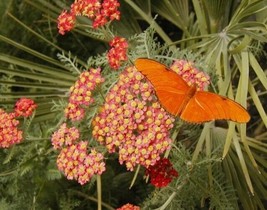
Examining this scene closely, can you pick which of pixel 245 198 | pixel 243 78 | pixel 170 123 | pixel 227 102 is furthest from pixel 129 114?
pixel 245 198

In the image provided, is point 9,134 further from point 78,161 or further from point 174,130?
point 174,130

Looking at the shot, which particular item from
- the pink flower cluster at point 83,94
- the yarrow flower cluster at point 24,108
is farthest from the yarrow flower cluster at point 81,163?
the yarrow flower cluster at point 24,108

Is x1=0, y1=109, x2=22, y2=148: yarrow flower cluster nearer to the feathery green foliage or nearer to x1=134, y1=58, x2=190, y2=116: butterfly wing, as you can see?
the feathery green foliage

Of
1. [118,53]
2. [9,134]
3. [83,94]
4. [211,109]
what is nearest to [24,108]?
[9,134]

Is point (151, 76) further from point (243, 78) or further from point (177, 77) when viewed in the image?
point (243, 78)

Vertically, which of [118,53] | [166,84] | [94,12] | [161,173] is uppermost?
[94,12]

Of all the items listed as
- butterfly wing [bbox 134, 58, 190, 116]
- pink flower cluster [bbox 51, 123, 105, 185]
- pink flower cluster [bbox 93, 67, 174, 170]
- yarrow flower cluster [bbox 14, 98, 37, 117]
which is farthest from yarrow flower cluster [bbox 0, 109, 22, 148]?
butterfly wing [bbox 134, 58, 190, 116]
